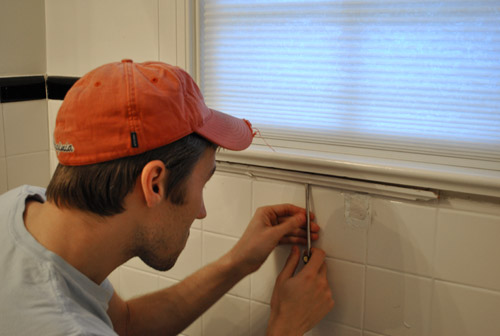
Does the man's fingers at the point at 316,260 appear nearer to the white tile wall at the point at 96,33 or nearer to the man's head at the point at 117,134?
the man's head at the point at 117,134

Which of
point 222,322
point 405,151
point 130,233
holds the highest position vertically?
point 405,151

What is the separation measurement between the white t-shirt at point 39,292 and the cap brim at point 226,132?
327 millimetres

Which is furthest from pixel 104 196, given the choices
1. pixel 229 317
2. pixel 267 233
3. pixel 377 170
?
pixel 229 317

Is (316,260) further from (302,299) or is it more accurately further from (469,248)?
(469,248)

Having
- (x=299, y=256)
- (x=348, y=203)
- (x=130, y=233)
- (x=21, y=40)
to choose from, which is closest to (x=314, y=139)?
(x=348, y=203)

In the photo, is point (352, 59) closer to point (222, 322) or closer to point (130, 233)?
point (130, 233)

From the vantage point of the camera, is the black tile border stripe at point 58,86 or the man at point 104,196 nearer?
the man at point 104,196

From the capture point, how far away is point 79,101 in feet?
2.91

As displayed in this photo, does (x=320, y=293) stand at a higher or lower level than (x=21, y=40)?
lower

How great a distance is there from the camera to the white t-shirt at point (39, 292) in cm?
79

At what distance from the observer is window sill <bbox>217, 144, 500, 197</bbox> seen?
1.04 m

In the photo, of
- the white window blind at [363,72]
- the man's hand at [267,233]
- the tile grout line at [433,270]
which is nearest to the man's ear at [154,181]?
the man's hand at [267,233]

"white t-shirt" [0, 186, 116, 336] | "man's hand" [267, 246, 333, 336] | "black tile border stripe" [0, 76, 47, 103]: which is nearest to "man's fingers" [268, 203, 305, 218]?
"man's hand" [267, 246, 333, 336]

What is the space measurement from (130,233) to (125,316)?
1.20 feet
